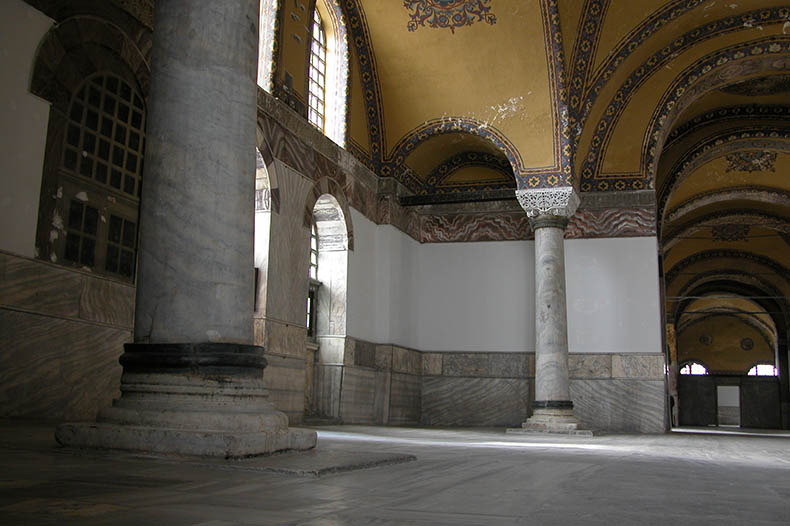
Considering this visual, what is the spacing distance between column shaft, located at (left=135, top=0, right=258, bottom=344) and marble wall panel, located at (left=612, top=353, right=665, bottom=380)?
10.9 m

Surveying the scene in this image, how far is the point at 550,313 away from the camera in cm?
1285

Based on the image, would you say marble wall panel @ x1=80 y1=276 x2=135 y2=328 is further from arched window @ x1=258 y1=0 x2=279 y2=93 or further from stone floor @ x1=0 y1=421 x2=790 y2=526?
arched window @ x1=258 y1=0 x2=279 y2=93

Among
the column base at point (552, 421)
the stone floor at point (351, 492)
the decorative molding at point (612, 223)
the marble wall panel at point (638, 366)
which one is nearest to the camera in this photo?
the stone floor at point (351, 492)

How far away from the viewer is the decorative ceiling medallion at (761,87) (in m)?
16.0

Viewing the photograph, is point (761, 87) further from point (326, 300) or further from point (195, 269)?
point (195, 269)

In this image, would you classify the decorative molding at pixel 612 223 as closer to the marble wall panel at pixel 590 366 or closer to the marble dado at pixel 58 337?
the marble wall panel at pixel 590 366

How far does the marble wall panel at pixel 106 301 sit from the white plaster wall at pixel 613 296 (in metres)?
8.70

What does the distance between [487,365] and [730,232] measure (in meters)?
13.0

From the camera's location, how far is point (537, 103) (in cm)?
1354

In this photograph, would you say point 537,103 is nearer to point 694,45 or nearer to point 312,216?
point 694,45

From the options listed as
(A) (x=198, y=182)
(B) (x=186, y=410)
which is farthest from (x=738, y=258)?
(B) (x=186, y=410)

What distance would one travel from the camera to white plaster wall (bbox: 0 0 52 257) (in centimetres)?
674

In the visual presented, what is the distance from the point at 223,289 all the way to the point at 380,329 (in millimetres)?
9784

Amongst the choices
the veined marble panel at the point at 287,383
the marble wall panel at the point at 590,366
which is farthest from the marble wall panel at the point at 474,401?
the veined marble panel at the point at 287,383
